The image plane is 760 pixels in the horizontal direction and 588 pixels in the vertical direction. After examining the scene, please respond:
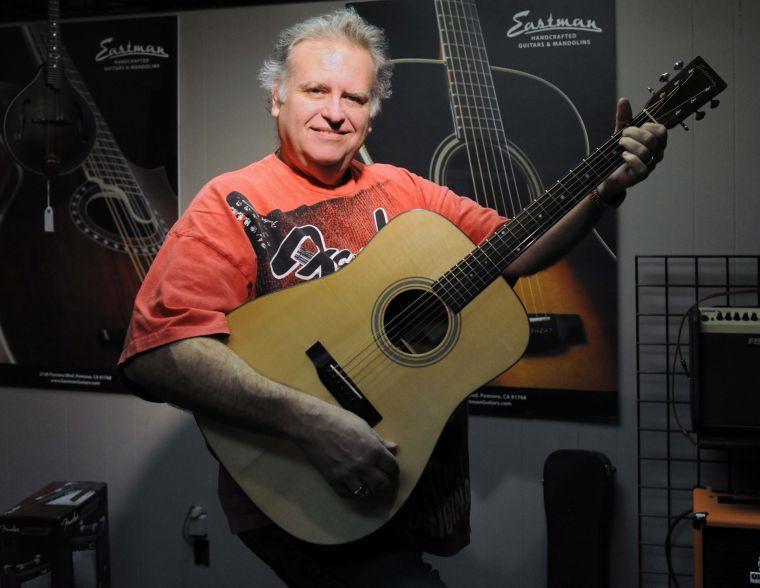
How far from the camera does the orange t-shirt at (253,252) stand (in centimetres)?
145

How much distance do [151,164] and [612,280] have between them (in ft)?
6.02

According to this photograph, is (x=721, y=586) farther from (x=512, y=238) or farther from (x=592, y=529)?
(x=512, y=238)

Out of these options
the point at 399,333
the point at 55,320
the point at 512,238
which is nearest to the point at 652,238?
the point at 512,238

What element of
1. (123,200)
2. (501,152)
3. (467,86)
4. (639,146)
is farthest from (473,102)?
(123,200)

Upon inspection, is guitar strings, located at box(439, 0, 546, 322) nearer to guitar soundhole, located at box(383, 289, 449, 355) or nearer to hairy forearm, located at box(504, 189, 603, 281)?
hairy forearm, located at box(504, 189, 603, 281)

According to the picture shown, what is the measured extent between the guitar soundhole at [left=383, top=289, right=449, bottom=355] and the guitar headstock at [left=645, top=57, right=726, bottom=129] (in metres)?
0.63

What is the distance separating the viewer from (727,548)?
6.98 ft

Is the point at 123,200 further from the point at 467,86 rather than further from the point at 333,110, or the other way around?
the point at 333,110

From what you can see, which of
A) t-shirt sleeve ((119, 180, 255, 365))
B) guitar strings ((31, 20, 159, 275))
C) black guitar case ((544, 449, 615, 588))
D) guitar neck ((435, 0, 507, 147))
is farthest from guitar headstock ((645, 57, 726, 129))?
guitar strings ((31, 20, 159, 275))

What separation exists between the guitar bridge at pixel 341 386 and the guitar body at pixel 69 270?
1.68 meters

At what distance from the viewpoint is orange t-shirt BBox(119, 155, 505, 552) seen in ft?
4.75

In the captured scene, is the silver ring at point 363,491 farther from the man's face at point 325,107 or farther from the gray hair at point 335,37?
the gray hair at point 335,37

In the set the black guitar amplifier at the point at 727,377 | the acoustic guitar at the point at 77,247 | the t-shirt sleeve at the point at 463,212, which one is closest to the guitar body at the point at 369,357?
the t-shirt sleeve at the point at 463,212

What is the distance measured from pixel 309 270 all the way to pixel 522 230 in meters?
0.46
